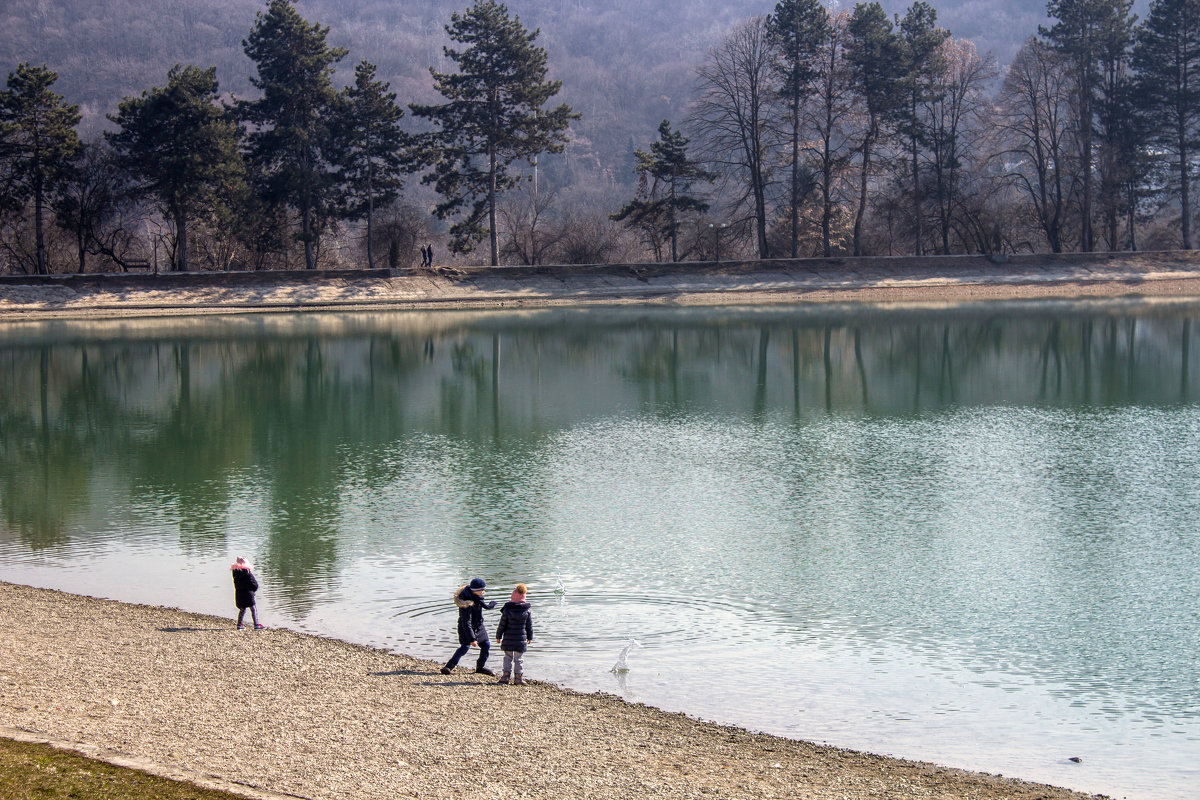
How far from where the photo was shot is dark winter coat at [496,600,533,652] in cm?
949

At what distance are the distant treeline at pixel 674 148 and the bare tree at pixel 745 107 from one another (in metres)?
0.15

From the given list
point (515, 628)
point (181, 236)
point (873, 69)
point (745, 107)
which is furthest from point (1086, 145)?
point (515, 628)

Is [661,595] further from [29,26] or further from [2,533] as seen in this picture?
[29,26]

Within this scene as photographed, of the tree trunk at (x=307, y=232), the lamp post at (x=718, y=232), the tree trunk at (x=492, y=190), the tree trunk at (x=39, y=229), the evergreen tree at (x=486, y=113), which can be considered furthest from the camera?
the lamp post at (x=718, y=232)

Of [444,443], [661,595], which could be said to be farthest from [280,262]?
[661,595]

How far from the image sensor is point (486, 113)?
63.6 metres

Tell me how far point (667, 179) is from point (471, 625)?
57.8m

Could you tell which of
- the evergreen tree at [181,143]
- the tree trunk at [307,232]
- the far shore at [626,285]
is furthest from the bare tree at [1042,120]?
the evergreen tree at [181,143]

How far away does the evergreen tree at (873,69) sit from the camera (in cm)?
6419

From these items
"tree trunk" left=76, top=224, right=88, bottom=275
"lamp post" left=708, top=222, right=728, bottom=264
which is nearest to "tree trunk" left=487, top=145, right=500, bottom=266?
"lamp post" left=708, top=222, right=728, bottom=264

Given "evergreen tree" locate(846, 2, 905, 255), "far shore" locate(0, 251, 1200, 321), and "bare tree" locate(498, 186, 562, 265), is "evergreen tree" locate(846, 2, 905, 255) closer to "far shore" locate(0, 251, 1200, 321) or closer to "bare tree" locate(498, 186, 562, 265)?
"far shore" locate(0, 251, 1200, 321)

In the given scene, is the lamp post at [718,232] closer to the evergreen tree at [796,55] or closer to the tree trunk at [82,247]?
the evergreen tree at [796,55]

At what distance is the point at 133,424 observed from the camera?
2581cm

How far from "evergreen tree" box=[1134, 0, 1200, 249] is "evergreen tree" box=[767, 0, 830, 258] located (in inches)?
734
